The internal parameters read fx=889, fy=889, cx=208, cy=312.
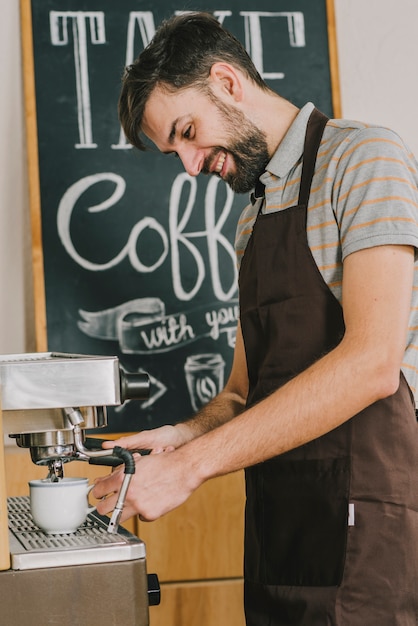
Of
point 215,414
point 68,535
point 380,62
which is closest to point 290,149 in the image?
point 215,414

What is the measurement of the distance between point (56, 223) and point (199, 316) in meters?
0.41

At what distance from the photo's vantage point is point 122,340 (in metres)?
2.16

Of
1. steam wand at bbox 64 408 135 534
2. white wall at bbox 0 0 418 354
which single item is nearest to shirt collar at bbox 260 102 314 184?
steam wand at bbox 64 408 135 534

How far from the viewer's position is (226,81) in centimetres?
150

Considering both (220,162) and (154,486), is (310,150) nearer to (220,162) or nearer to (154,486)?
(220,162)

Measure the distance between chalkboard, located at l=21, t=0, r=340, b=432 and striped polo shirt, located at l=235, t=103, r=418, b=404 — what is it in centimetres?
74

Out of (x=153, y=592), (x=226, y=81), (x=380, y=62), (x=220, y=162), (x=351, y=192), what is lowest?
(x=153, y=592)

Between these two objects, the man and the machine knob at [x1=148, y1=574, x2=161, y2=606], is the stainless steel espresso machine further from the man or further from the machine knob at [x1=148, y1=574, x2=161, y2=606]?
the man

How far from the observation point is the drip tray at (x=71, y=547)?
3.30 feet

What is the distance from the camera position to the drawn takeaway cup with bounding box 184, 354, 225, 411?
85.4 inches

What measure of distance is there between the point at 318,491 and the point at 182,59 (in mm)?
740

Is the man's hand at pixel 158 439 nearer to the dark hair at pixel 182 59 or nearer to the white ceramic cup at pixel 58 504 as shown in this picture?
the white ceramic cup at pixel 58 504

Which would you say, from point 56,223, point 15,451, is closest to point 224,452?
point 15,451

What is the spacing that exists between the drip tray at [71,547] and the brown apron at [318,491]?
338mm
